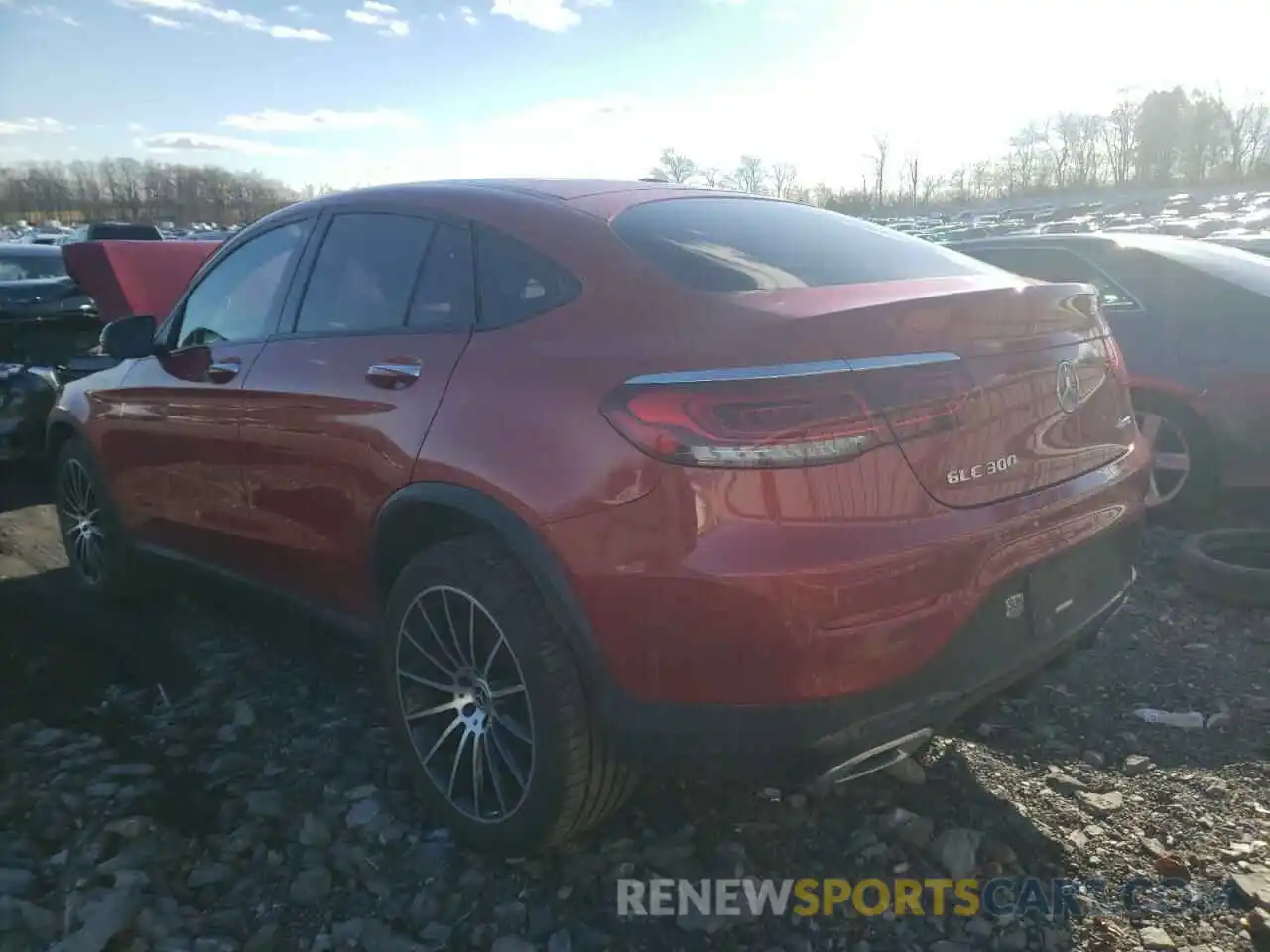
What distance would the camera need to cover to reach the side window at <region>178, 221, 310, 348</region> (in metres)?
3.44

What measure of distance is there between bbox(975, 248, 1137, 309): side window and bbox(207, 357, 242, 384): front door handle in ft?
12.5

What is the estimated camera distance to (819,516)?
198 cm

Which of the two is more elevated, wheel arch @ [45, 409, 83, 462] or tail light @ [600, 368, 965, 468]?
tail light @ [600, 368, 965, 468]

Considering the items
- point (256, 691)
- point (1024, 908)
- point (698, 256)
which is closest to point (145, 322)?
point (256, 691)

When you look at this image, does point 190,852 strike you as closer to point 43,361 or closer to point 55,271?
point 43,361

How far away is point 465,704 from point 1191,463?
154 inches

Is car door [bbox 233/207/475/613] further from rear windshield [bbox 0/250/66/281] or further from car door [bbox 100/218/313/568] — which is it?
rear windshield [bbox 0/250/66/281]

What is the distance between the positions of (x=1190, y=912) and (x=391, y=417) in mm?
2274

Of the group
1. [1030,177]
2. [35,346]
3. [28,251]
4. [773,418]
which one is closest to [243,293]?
[773,418]

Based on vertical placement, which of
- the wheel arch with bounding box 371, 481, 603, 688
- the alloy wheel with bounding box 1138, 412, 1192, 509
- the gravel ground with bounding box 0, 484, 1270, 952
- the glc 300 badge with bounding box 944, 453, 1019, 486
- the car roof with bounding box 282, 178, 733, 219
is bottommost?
the gravel ground with bounding box 0, 484, 1270, 952

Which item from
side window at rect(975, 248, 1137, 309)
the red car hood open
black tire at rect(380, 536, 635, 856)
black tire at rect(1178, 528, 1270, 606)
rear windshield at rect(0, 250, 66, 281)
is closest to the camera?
black tire at rect(380, 536, 635, 856)

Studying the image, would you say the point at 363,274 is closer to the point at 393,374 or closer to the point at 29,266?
the point at 393,374

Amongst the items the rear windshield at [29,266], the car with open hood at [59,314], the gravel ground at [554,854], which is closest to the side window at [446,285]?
the gravel ground at [554,854]

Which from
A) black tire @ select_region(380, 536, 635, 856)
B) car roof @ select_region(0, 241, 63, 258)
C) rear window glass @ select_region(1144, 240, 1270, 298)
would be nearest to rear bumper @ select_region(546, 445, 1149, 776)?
black tire @ select_region(380, 536, 635, 856)
